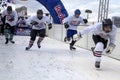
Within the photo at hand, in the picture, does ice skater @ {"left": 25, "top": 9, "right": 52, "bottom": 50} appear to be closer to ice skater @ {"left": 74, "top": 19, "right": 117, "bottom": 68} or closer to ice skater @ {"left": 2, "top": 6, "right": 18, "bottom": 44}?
ice skater @ {"left": 2, "top": 6, "right": 18, "bottom": 44}

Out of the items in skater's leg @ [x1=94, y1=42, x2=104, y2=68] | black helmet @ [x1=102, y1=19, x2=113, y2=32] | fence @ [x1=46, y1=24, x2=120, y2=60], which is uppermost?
black helmet @ [x1=102, y1=19, x2=113, y2=32]

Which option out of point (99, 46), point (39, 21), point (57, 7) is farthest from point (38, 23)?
point (57, 7)

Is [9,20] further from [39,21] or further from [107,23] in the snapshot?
[107,23]

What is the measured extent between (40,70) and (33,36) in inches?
241

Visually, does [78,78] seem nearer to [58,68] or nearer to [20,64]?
[58,68]

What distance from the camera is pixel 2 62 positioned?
10.7 m

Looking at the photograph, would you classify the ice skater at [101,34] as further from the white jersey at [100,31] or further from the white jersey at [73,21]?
the white jersey at [73,21]

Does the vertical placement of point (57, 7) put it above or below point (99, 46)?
above

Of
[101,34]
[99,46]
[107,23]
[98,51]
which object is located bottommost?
[98,51]

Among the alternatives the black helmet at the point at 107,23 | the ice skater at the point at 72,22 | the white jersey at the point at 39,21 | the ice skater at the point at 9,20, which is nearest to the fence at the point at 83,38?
the ice skater at the point at 72,22

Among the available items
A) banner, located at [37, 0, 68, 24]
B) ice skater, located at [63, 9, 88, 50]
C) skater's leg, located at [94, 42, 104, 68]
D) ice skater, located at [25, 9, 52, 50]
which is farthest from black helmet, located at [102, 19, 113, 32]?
banner, located at [37, 0, 68, 24]

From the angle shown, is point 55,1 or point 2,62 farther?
point 55,1

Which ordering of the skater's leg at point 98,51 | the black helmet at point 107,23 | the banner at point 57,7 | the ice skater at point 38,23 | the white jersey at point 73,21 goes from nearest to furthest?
the black helmet at point 107,23
the skater's leg at point 98,51
the ice skater at point 38,23
the white jersey at point 73,21
the banner at point 57,7

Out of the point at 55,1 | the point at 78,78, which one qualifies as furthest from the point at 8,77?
the point at 55,1
